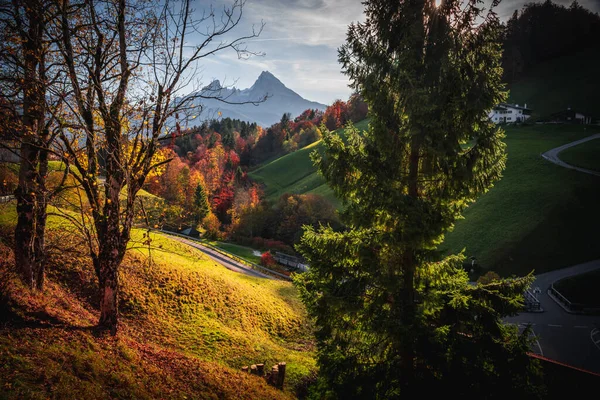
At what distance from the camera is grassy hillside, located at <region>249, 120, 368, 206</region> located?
2881 inches

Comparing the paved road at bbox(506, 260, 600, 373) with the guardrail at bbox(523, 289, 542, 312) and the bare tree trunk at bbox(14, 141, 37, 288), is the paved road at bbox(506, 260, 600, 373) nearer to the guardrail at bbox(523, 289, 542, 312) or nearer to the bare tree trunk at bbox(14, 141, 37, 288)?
the guardrail at bbox(523, 289, 542, 312)

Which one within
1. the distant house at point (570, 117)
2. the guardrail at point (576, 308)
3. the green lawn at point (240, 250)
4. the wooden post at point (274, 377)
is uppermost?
the distant house at point (570, 117)

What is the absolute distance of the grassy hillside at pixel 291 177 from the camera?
240 feet

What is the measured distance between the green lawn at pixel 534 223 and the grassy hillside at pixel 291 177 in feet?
101

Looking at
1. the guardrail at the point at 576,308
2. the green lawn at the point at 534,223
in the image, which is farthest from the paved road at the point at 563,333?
the green lawn at the point at 534,223

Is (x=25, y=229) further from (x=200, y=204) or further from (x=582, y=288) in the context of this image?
(x=200, y=204)

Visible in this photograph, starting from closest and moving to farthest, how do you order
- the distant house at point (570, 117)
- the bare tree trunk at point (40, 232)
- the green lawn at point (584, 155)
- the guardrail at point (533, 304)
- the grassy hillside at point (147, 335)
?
the grassy hillside at point (147, 335), the bare tree trunk at point (40, 232), the guardrail at point (533, 304), the green lawn at point (584, 155), the distant house at point (570, 117)

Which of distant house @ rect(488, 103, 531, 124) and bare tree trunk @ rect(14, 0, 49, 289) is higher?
distant house @ rect(488, 103, 531, 124)

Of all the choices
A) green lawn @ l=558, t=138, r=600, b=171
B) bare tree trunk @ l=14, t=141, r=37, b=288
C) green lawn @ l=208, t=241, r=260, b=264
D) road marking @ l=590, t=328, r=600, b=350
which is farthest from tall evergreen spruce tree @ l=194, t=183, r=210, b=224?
green lawn @ l=558, t=138, r=600, b=171

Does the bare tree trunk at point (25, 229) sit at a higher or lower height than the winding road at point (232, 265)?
higher

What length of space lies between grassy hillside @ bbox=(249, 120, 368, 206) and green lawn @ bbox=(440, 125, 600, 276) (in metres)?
30.6

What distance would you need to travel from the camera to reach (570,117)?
75.1m

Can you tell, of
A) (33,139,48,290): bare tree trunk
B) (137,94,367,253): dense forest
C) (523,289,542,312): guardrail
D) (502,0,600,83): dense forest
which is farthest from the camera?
(502,0,600,83): dense forest

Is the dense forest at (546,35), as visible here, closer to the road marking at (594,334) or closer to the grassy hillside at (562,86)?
the grassy hillside at (562,86)
